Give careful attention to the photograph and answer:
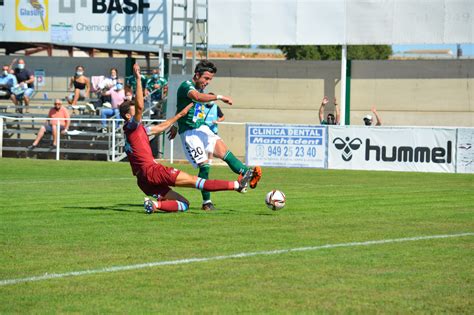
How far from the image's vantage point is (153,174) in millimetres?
14055

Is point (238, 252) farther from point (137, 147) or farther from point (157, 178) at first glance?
point (137, 147)

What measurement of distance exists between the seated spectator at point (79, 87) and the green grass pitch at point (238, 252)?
18257 millimetres

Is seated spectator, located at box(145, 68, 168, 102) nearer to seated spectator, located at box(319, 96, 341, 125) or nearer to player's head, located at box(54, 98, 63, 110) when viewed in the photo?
player's head, located at box(54, 98, 63, 110)

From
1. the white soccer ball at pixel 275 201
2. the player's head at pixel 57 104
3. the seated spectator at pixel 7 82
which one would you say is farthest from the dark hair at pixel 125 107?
the seated spectator at pixel 7 82

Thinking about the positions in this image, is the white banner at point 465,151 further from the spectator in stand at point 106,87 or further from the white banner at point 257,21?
the spectator in stand at point 106,87

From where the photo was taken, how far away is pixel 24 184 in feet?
68.9

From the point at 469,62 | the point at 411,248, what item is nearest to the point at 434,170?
the point at 469,62

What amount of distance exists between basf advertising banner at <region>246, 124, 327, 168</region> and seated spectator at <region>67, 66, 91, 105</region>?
8.05 metres

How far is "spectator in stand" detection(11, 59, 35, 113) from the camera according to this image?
37.5 m

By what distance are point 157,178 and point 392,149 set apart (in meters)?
16.6

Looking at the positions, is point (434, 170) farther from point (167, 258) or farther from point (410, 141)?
point (167, 258)

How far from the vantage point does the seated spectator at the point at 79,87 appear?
121ft

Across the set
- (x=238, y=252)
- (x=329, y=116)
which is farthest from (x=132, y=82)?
(x=238, y=252)

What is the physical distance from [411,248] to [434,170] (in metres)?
19.0
